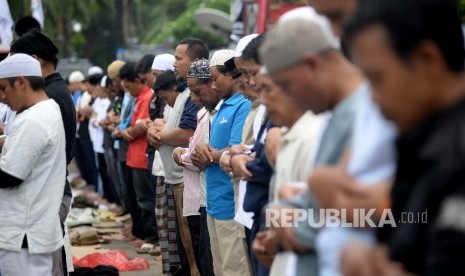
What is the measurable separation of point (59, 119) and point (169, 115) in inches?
135

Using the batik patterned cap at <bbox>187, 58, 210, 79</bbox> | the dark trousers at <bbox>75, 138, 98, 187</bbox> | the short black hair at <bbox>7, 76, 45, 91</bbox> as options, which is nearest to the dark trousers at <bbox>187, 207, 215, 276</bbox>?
the batik patterned cap at <bbox>187, 58, 210, 79</bbox>

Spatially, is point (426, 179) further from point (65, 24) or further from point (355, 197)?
point (65, 24)

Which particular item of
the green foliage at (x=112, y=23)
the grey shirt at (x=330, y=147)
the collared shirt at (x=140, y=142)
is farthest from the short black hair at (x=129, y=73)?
the green foliage at (x=112, y=23)

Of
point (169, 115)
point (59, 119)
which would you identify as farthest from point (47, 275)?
point (169, 115)

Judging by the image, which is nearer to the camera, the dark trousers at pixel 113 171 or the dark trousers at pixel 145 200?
the dark trousers at pixel 145 200

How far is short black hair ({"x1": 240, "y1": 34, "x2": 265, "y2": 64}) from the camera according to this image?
654cm

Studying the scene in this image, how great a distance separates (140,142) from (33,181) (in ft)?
19.5

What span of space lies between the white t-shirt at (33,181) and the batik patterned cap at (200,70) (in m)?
2.04

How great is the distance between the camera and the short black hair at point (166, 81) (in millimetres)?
10812

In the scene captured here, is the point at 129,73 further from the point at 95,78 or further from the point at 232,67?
the point at 95,78

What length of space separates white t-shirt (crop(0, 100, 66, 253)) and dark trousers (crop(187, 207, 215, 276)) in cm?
202

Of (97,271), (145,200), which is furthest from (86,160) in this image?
(97,271)

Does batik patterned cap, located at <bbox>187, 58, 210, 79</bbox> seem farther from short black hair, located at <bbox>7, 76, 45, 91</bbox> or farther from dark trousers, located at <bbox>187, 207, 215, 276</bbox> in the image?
short black hair, located at <bbox>7, 76, 45, 91</bbox>

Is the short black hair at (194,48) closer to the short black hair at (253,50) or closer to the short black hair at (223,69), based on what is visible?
the short black hair at (223,69)
